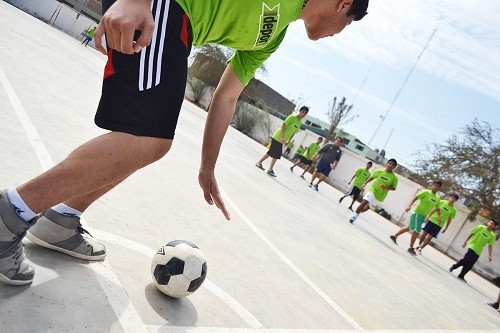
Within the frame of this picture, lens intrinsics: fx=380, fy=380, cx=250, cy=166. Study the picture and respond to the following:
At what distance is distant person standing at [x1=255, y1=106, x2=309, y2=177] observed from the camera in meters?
11.4

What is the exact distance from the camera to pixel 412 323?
416cm

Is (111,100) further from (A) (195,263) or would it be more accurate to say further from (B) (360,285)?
(B) (360,285)

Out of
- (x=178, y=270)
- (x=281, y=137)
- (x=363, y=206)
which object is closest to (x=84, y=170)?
(x=178, y=270)

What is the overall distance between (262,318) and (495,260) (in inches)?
850

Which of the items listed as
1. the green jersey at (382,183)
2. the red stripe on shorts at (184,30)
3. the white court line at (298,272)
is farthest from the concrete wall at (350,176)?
the red stripe on shorts at (184,30)

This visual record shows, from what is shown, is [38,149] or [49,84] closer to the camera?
[38,149]

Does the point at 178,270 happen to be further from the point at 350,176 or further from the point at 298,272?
the point at 350,176

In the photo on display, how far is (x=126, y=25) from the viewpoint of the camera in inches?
45.4

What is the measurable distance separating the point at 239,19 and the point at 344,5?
63 cm

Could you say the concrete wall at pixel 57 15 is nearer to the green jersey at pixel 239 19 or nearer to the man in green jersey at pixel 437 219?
the man in green jersey at pixel 437 219

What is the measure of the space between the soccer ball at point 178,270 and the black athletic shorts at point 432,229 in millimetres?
10639

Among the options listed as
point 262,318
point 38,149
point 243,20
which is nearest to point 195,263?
point 262,318

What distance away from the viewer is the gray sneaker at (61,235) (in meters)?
2.01

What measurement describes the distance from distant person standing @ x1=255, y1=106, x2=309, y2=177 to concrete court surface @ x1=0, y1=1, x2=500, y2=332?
164 inches
